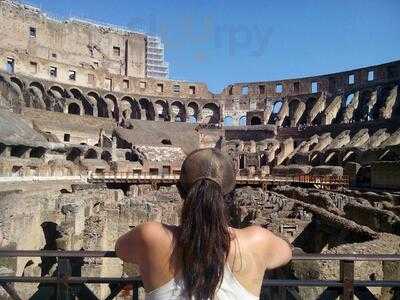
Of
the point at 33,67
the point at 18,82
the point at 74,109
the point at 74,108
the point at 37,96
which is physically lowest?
the point at 74,109

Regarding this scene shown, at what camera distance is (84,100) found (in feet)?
167

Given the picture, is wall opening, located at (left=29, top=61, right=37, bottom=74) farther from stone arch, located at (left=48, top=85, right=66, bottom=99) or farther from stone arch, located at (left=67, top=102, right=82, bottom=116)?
stone arch, located at (left=67, top=102, right=82, bottom=116)

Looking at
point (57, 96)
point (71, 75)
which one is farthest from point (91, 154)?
point (71, 75)

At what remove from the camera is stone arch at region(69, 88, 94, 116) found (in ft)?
165

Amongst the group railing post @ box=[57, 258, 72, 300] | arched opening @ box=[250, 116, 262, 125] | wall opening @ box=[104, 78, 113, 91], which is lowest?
railing post @ box=[57, 258, 72, 300]

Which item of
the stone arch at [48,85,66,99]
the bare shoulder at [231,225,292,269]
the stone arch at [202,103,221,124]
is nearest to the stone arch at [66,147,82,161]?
the stone arch at [48,85,66,99]

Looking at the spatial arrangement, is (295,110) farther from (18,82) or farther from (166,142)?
(18,82)

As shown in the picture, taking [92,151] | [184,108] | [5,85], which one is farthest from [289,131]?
[5,85]

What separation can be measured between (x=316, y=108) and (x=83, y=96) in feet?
94.9

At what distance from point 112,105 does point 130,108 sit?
9.74 ft

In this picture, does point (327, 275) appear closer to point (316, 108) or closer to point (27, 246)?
point (27, 246)

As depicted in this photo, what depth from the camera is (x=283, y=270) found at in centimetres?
689

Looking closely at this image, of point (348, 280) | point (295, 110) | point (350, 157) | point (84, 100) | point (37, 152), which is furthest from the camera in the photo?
point (295, 110)

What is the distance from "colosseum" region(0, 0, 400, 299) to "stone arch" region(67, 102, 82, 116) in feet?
0.41
